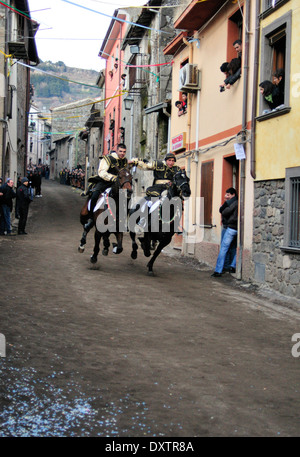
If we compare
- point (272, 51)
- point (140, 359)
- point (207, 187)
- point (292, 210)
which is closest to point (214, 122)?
point (207, 187)

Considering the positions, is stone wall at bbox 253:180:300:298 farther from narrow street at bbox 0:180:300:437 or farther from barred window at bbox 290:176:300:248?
narrow street at bbox 0:180:300:437

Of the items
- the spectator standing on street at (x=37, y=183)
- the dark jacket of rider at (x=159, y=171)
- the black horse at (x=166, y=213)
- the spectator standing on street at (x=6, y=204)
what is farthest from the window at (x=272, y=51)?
the spectator standing on street at (x=37, y=183)

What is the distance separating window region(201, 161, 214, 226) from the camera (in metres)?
14.5

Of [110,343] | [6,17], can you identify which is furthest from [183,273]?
[6,17]

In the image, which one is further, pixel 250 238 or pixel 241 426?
pixel 250 238

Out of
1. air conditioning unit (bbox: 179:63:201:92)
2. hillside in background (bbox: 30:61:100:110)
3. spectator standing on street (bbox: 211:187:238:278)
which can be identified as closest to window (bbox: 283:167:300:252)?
spectator standing on street (bbox: 211:187:238:278)

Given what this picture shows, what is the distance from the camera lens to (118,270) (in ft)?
37.4

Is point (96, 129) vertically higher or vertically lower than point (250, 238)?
higher

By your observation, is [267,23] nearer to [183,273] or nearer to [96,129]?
[183,273]

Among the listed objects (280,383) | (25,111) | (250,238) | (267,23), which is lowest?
(280,383)

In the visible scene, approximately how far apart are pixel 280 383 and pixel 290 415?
79 centimetres

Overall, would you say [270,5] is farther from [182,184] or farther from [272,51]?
[182,184]

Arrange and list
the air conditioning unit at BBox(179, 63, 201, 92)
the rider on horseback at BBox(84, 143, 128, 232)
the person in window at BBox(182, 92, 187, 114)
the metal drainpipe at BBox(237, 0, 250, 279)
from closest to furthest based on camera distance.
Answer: the rider on horseback at BBox(84, 143, 128, 232) → the metal drainpipe at BBox(237, 0, 250, 279) → the air conditioning unit at BBox(179, 63, 201, 92) → the person in window at BBox(182, 92, 187, 114)

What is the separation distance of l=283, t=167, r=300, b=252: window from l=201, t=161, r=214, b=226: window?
4.50 m
